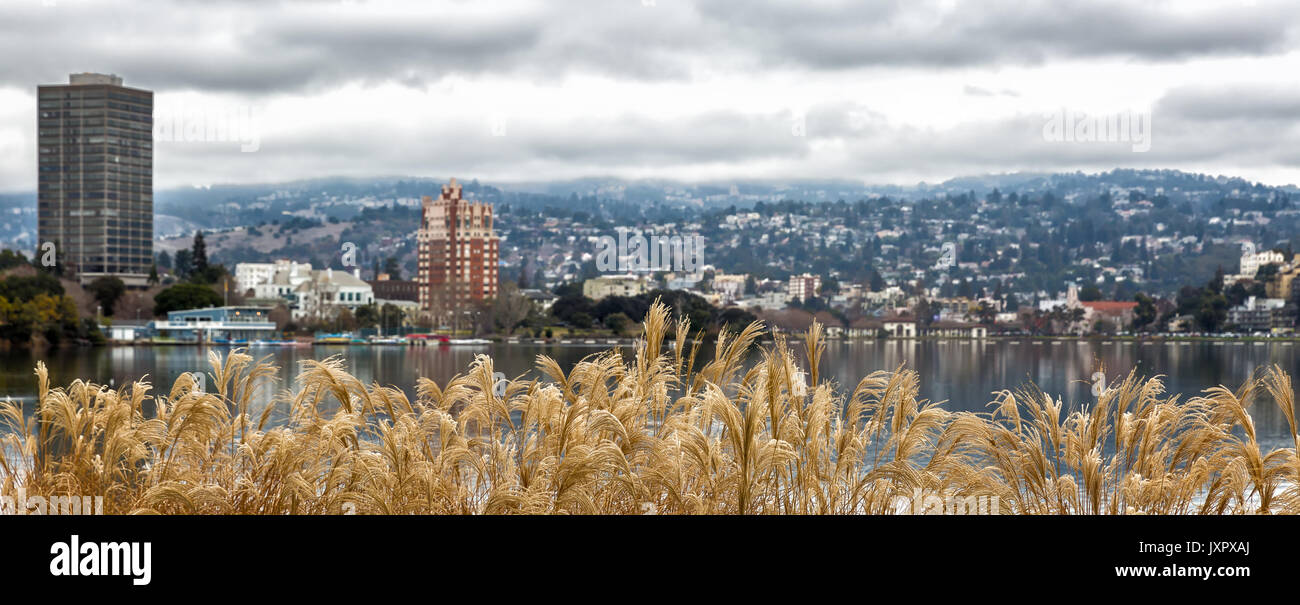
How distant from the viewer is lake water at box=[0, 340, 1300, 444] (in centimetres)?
2156

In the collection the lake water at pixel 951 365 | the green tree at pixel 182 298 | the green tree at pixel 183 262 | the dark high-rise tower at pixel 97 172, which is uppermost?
the dark high-rise tower at pixel 97 172

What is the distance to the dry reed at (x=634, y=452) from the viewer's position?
4.37 m

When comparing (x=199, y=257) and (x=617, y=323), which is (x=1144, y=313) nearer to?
(x=617, y=323)

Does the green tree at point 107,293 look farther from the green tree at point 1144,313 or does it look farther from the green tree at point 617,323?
the green tree at point 1144,313

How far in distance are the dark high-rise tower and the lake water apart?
209 feet

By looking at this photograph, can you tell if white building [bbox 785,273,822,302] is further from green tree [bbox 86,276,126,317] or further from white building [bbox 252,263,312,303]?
white building [bbox 252,263,312,303]

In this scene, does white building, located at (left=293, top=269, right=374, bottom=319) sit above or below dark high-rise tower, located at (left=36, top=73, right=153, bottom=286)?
below

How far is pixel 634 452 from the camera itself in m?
4.59

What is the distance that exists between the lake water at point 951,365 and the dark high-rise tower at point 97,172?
63606mm

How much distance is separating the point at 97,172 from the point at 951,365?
98.5 metres

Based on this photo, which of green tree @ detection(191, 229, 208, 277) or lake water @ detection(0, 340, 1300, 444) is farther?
green tree @ detection(191, 229, 208, 277)

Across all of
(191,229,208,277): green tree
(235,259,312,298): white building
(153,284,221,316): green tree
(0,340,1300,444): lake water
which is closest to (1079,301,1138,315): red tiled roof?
(0,340,1300,444): lake water

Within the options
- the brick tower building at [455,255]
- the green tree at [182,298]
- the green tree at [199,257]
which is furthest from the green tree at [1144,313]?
the green tree at [199,257]
